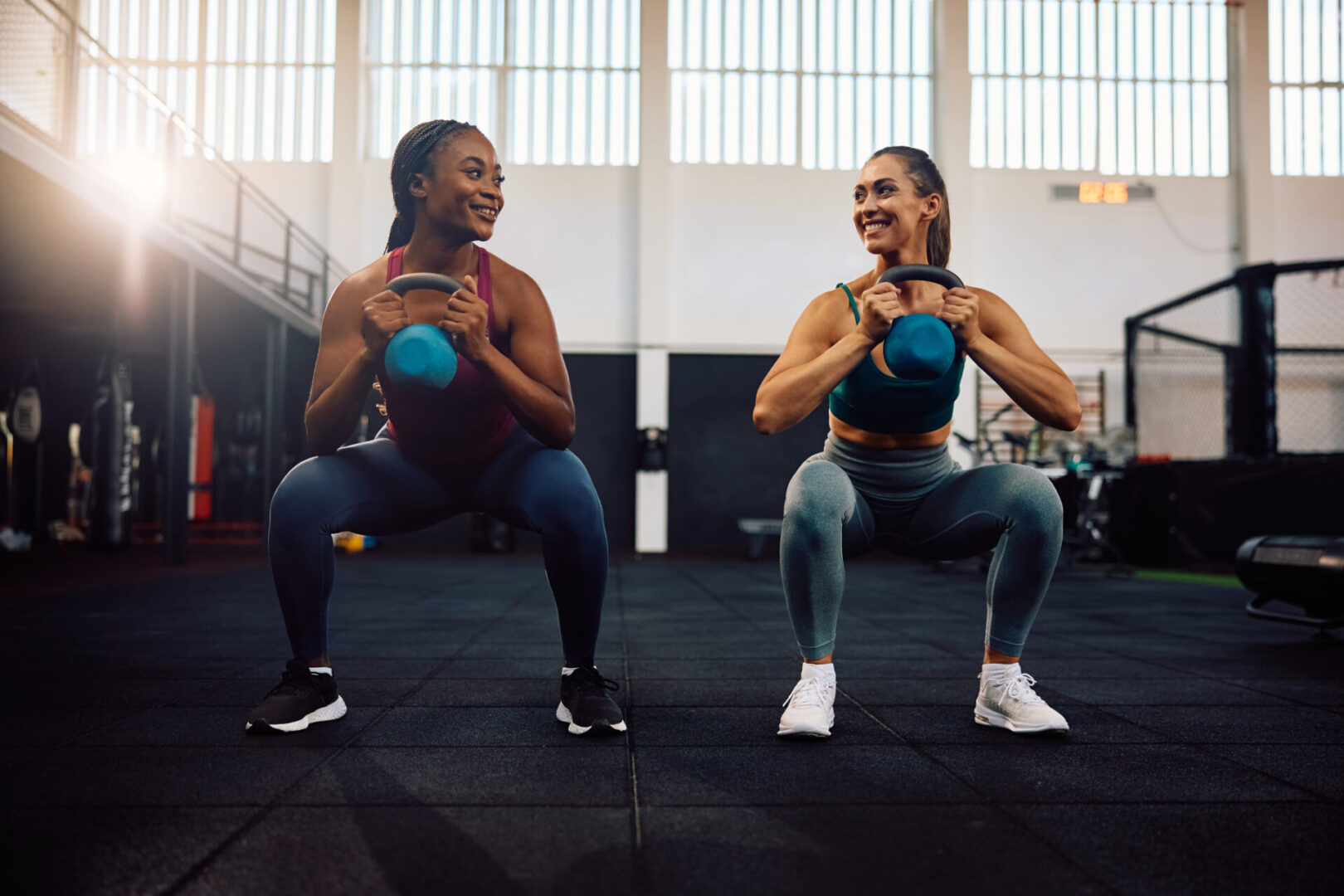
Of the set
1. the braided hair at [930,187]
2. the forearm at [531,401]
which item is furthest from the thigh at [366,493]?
the braided hair at [930,187]

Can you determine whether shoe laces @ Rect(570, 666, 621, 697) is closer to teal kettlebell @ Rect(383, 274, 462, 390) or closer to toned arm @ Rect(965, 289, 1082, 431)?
teal kettlebell @ Rect(383, 274, 462, 390)

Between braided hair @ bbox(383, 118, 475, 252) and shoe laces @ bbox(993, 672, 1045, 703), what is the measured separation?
1.51 meters

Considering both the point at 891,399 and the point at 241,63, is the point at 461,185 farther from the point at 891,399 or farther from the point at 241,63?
the point at 241,63

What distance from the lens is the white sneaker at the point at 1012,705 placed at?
1.68 meters

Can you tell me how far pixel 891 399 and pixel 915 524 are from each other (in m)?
0.27

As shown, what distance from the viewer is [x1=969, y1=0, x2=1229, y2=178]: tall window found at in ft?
32.8

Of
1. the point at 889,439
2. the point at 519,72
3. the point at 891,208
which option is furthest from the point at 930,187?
the point at 519,72

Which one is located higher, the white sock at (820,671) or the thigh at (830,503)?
the thigh at (830,503)

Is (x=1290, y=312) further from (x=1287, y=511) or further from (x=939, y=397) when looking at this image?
(x=939, y=397)

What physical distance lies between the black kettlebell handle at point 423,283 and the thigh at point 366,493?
356 millimetres

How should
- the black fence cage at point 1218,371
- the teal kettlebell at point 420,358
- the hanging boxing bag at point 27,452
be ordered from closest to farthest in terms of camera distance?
1. the teal kettlebell at point 420,358
2. the hanging boxing bag at point 27,452
3. the black fence cage at point 1218,371

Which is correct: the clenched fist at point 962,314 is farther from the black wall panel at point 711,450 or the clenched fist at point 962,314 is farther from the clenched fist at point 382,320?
the black wall panel at point 711,450

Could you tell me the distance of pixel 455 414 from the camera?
1.74m

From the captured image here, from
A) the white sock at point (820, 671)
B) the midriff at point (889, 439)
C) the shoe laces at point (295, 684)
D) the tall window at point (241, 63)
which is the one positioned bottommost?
the shoe laces at point (295, 684)
